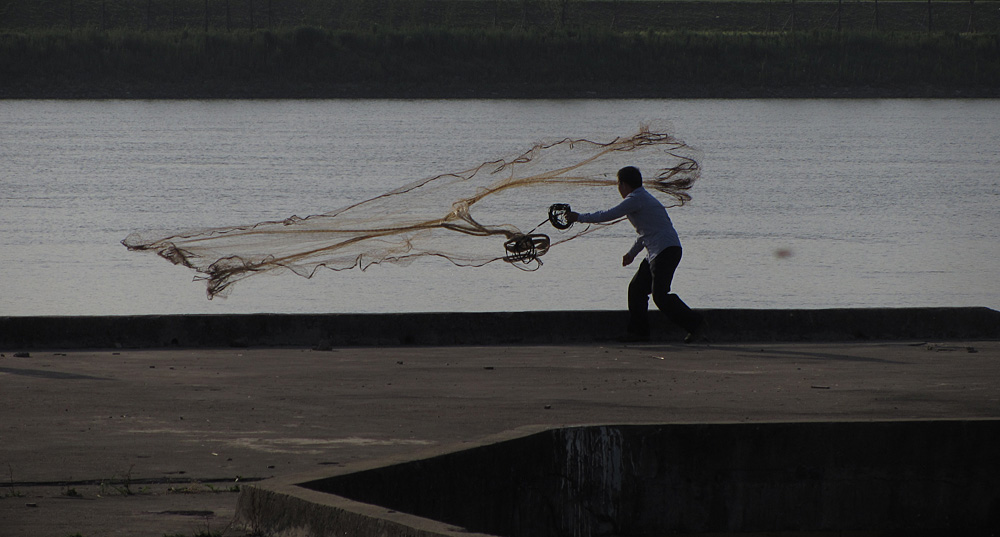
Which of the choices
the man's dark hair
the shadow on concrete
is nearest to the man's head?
the man's dark hair

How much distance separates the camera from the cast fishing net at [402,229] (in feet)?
33.7

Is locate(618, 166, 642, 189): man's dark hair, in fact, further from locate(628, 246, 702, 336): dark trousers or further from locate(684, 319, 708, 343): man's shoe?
locate(684, 319, 708, 343): man's shoe

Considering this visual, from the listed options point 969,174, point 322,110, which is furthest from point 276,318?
point 322,110

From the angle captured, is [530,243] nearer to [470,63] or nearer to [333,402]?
[333,402]

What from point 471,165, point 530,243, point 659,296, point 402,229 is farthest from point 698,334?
point 471,165

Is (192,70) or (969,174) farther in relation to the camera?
(192,70)

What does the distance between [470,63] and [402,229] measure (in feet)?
231

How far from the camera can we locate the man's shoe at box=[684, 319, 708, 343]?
11.0 m

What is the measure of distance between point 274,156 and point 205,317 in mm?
40402

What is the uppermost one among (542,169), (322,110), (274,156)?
(322,110)

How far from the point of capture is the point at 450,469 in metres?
5.55

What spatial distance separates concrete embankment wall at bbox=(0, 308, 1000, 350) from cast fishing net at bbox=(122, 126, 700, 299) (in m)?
0.51

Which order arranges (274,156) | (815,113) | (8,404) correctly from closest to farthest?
1. (8,404)
2. (274,156)
3. (815,113)

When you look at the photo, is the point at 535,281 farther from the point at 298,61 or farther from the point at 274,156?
the point at 298,61
